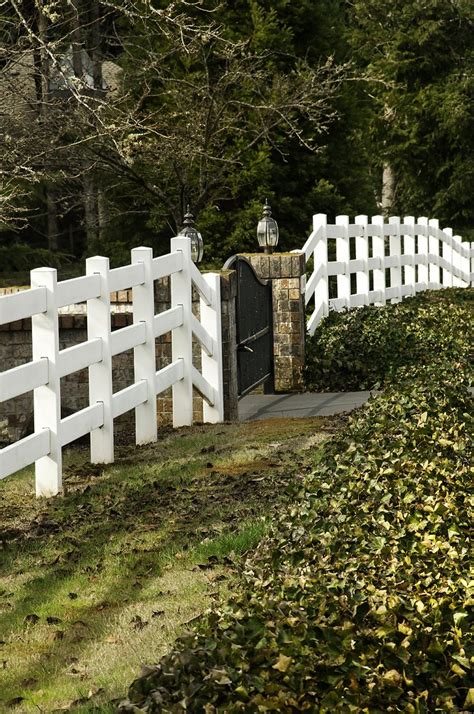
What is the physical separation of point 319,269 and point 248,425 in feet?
21.3

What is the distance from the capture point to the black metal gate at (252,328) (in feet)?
44.2

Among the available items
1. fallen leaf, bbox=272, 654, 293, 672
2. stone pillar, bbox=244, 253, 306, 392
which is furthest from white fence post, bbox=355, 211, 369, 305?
fallen leaf, bbox=272, 654, 293, 672

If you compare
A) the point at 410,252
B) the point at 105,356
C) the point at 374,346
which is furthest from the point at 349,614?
the point at 410,252

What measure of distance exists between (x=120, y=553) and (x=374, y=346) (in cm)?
862

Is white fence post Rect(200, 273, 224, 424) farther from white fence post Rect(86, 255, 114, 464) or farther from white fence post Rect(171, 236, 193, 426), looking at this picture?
white fence post Rect(86, 255, 114, 464)

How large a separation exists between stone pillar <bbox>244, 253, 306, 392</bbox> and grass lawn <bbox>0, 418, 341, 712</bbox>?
5.09 metres

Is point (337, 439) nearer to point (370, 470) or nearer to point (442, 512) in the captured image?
point (370, 470)

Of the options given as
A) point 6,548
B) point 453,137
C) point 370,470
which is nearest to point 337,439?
point 370,470

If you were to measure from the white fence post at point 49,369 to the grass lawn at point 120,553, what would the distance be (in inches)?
10.8

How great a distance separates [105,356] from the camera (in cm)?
933

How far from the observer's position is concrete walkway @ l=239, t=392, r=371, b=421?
42.2 feet

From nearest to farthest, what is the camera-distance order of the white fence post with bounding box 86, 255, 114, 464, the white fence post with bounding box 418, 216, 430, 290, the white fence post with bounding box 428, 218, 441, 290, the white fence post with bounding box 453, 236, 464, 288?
the white fence post with bounding box 86, 255, 114, 464, the white fence post with bounding box 418, 216, 430, 290, the white fence post with bounding box 428, 218, 441, 290, the white fence post with bounding box 453, 236, 464, 288

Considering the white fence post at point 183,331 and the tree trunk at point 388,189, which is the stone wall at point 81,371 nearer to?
the white fence post at point 183,331

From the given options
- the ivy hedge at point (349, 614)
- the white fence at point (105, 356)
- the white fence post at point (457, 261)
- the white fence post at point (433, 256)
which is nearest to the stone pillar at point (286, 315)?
the white fence at point (105, 356)
